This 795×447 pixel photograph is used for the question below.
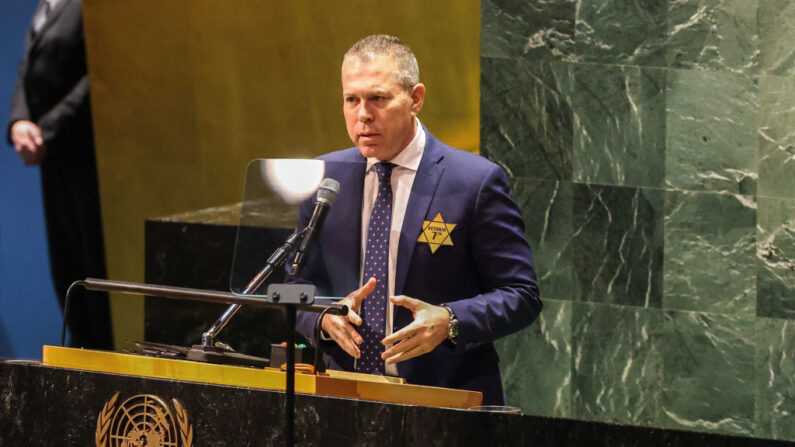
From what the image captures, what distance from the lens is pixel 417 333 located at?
96.1 inches

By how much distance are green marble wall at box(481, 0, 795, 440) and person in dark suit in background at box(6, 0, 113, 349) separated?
6.80ft

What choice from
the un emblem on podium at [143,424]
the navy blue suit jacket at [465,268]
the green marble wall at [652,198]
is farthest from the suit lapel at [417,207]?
the green marble wall at [652,198]

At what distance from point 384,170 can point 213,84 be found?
2276 millimetres

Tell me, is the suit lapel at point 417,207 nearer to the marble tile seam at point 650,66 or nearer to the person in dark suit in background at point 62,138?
the marble tile seam at point 650,66

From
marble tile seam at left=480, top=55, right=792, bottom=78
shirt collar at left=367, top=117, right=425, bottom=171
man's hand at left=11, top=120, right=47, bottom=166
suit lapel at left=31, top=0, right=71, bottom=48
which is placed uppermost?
suit lapel at left=31, top=0, right=71, bottom=48

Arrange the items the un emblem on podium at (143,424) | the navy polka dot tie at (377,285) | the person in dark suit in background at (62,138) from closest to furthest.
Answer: the un emblem on podium at (143,424) → the navy polka dot tie at (377,285) → the person in dark suit in background at (62,138)

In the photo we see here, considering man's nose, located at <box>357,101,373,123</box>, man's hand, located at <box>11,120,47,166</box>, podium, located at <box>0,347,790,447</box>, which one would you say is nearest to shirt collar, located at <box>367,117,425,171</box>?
man's nose, located at <box>357,101,373,123</box>

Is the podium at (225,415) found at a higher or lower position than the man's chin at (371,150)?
lower

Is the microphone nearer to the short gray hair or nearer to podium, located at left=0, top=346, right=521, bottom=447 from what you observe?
podium, located at left=0, top=346, right=521, bottom=447

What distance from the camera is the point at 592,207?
475cm

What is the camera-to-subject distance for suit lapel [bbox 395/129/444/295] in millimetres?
2805

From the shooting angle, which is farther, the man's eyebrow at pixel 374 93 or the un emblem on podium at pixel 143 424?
the man's eyebrow at pixel 374 93

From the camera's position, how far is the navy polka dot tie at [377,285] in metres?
2.70

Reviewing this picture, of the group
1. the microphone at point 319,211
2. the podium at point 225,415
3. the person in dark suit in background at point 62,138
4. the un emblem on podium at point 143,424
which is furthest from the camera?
the person in dark suit in background at point 62,138
